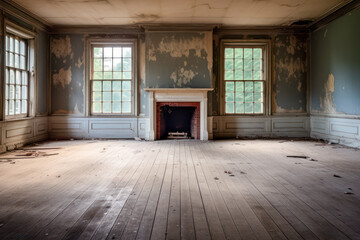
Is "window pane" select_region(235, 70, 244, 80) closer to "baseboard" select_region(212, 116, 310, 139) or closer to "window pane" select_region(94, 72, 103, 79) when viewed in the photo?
"baseboard" select_region(212, 116, 310, 139)

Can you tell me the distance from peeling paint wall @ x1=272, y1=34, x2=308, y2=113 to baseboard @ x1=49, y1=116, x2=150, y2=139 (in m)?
4.05

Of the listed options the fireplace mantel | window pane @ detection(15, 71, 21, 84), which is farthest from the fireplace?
window pane @ detection(15, 71, 21, 84)

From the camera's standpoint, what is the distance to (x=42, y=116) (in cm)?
730

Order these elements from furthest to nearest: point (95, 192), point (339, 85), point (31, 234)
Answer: point (339, 85), point (95, 192), point (31, 234)

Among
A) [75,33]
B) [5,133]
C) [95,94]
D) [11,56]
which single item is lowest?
[5,133]

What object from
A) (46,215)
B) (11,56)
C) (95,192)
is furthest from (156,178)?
(11,56)

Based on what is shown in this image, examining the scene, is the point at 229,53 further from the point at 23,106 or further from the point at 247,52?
the point at 23,106

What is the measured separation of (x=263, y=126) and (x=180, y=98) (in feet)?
8.63

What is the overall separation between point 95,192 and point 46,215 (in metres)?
0.67

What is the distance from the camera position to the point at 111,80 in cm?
779

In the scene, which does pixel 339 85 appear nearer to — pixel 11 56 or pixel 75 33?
pixel 75 33

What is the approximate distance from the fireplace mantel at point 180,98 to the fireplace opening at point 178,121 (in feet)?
2.05

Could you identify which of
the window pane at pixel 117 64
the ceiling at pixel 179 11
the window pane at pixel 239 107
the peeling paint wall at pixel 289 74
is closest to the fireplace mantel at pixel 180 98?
the window pane at pixel 239 107

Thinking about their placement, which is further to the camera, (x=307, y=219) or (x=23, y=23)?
(x=23, y=23)
